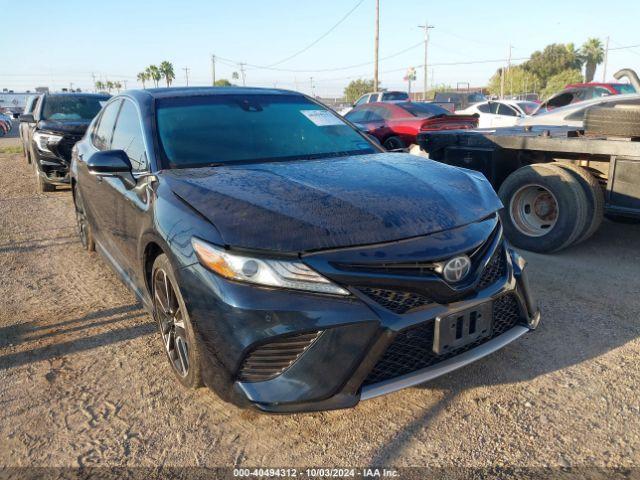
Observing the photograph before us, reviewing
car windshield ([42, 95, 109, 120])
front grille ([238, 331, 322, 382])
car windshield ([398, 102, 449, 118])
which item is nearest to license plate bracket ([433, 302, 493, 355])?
front grille ([238, 331, 322, 382])

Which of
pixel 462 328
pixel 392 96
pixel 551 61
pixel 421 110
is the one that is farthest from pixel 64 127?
pixel 551 61

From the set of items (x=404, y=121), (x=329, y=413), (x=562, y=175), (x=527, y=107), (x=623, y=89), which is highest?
(x=623, y=89)

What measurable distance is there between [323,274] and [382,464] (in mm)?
865

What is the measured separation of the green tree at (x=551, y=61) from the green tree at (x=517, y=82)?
1.22 meters

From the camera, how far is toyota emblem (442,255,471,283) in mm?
2303

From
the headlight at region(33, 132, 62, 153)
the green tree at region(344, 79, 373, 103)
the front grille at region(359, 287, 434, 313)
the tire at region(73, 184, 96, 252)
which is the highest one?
the green tree at region(344, 79, 373, 103)

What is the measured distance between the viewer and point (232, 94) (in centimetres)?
373

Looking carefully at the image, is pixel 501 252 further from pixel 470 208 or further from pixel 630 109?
pixel 630 109

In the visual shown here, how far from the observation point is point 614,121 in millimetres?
4484

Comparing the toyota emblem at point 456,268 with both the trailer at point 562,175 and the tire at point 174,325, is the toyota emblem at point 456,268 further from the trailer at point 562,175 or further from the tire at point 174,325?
the trailer at point 562,175

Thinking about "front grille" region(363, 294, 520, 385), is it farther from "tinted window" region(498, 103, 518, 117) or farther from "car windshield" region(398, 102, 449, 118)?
"tinted window" region(498, 103, 518, 117)

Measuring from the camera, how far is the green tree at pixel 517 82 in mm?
63188

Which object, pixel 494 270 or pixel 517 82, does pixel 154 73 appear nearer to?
pixel 517 82

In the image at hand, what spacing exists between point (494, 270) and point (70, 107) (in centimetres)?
968
